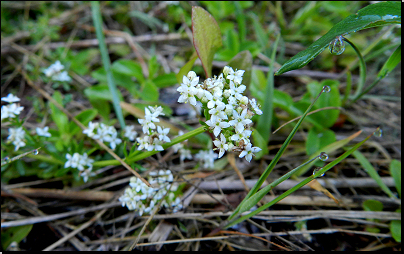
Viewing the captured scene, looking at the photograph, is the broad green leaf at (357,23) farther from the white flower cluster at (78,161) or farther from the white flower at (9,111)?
the white flower at (9,111)

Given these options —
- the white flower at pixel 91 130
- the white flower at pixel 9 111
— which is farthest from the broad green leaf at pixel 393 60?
the white flower at pixel 9 111

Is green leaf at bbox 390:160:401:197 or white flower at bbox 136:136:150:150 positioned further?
green leaf at bbox 390:160:401:197

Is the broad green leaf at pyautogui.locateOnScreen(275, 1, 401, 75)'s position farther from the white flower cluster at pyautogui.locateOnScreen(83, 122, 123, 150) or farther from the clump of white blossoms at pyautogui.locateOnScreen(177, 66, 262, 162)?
the white flower cluster at pyautogui.locateOnScreen(83, 122, 123, 150)

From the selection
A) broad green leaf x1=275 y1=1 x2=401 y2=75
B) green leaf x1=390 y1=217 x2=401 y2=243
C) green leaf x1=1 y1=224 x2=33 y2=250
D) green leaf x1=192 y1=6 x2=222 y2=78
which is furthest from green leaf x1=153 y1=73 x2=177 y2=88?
green leaf x1=390 y1=217 x2=401 y2=243

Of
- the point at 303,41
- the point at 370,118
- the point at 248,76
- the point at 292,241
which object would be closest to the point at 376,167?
the point at 370,118

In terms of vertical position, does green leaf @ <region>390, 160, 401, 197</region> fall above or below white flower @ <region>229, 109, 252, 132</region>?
above

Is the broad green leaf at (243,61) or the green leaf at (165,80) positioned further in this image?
the green leaf at (165,80)

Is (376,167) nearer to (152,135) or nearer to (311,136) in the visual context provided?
(311,136)
